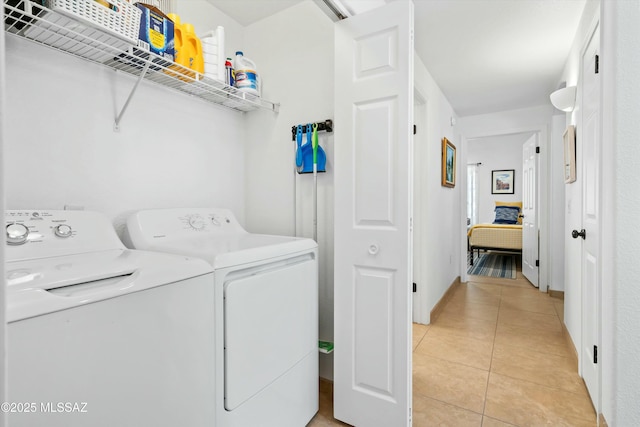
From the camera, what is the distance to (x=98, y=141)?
143cm

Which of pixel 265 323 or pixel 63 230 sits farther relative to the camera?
pixel 265 323

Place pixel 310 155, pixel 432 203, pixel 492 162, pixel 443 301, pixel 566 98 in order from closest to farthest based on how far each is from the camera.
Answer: pixel 310 155 → pixel 566 98 → pixel 432 203 → pixel 443 301 → pixel 492 162

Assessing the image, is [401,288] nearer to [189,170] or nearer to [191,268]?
[191,268]

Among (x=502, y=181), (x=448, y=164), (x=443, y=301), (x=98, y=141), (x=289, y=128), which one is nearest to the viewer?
(x=98, y=141)

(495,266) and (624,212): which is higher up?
(624,212)

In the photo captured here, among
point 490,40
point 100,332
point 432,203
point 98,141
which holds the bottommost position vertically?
point 100,332

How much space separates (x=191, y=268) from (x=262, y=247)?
1.12 ft

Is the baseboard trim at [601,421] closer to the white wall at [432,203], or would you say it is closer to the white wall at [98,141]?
the white wall at [432,203]

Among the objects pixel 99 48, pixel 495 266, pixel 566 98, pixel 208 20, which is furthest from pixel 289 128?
pixel 495 266

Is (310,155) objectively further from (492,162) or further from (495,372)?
(492,162)

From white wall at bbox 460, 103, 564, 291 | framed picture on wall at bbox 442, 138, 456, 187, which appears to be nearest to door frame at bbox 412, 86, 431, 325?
framed picture on wall at bbox 442, 138, 456, 187

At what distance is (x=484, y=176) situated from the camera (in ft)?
25.5

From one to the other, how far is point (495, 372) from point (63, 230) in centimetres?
255

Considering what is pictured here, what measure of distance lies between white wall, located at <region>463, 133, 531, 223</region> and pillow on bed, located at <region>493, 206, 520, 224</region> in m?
0.68
